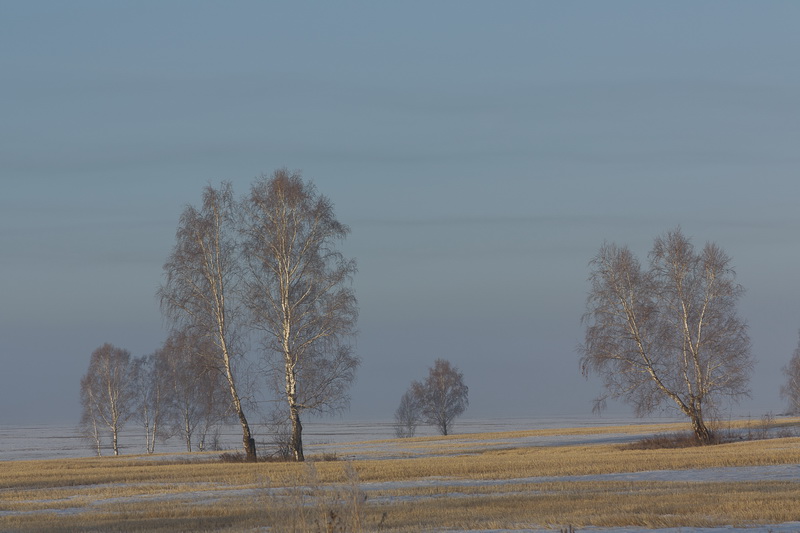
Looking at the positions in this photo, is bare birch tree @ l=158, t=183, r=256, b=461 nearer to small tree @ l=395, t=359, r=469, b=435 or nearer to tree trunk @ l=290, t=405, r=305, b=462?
tree trunk @ l=290, t=405, r=305, b=462

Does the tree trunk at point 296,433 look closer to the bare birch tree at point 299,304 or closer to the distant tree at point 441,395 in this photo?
the bare birch tree at point 299,304

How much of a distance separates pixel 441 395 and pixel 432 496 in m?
85.2

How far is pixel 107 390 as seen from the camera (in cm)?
8544

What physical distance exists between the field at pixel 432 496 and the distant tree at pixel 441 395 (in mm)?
71470

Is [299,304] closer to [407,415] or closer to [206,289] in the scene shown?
[206,289]

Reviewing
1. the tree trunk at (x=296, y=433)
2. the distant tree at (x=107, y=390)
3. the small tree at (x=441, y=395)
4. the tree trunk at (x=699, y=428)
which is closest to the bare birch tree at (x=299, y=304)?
the tree trunk at (x=296, y=433)

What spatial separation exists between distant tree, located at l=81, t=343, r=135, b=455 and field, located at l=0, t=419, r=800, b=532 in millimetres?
49451

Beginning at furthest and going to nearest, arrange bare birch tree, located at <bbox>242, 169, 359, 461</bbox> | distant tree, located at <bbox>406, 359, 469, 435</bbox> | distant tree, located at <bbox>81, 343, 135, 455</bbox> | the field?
distant tree, located at <bbox>406, 359, 469, 435</bbox>, distant tree, located at <bbox>81, 343, 135, 455</bbox>, bare birch tree, located at <bbox>242, 169, 359, 461</bbox>, the field

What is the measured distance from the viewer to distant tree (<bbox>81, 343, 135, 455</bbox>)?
84875 millimetres

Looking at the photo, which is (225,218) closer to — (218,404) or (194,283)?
(194,283)

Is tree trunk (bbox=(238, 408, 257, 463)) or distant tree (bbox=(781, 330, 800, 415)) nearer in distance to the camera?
tree trunk (bbox=(238, 408, 257, 463))

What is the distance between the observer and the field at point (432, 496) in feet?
48.0

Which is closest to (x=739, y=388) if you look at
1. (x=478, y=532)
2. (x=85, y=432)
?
(x=478, y=532)

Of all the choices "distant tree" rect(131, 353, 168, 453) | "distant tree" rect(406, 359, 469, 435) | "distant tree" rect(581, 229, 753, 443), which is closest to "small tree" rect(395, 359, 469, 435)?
"distant tree" rect(406, 359, 469, 435)
